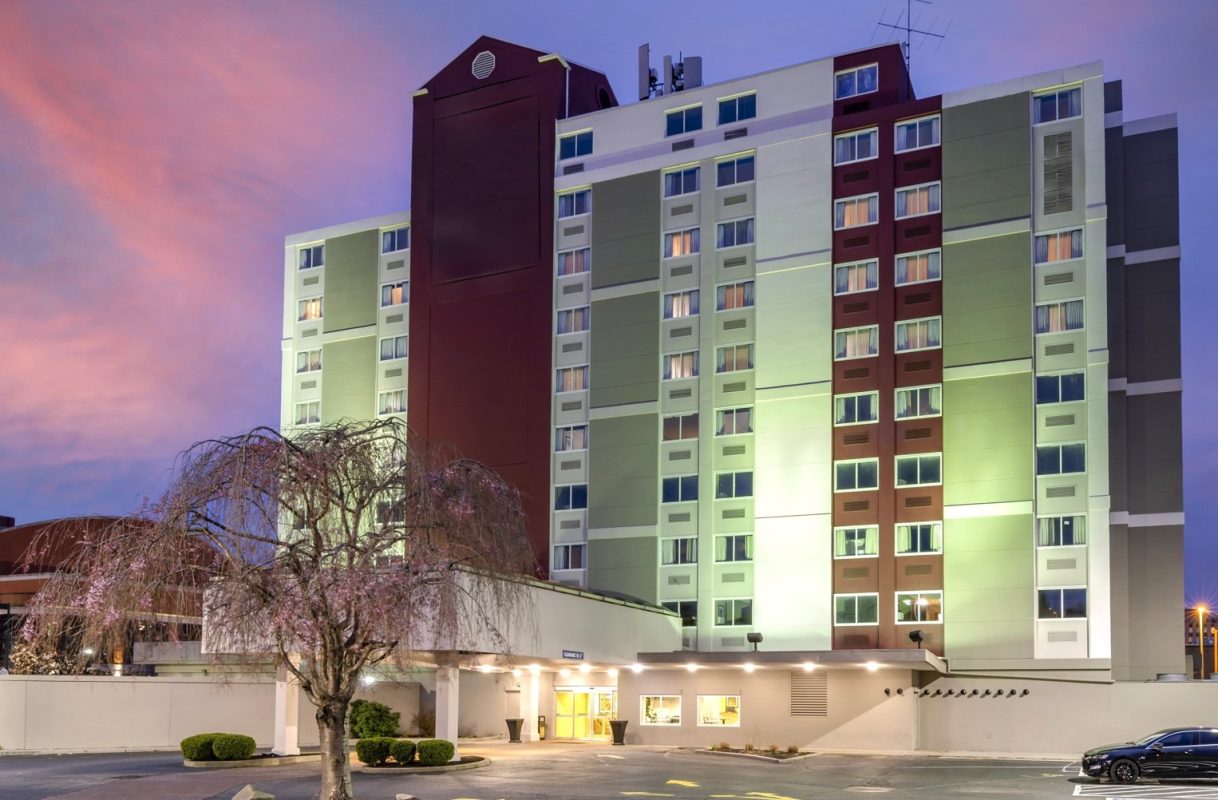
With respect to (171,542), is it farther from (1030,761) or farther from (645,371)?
(645,371)

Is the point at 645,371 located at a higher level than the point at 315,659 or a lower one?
higher

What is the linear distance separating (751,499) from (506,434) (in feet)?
43.6

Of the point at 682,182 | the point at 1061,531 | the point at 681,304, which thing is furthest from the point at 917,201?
the point at 1061,531

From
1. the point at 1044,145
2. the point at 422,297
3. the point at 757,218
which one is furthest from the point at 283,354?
the point at 1044,145

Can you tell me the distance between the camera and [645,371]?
199ft

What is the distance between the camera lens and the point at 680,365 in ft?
197

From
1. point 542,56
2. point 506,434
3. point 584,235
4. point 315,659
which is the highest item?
point 542,56

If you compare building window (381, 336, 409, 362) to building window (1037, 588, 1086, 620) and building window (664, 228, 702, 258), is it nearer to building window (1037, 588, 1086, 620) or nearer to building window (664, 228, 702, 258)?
building window (664, 228, 702, 258)

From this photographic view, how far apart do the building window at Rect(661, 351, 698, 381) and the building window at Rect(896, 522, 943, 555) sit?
1218 centimetres

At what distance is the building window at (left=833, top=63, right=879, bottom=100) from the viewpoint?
5816 cm

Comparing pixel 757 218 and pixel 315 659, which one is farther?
Result: pixel 757 218

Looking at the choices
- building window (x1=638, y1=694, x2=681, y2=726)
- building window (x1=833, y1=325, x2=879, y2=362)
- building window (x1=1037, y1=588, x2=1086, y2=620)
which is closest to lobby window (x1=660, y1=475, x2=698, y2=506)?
building window (x1=638, y1=694, x2=681, y2=726)

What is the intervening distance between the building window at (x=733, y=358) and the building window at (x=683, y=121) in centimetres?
1122

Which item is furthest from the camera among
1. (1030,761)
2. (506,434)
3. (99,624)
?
(506,434)
